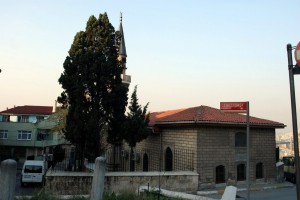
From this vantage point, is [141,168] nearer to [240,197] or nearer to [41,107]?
[240,197]

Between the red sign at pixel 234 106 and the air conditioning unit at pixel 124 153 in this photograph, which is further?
the air conditioning unit at pixel 124 153

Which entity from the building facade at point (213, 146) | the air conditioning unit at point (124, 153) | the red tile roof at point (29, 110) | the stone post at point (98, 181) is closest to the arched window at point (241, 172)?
the building facade at point (213, 146)

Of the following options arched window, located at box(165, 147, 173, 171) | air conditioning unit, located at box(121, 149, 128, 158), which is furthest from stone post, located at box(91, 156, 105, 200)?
air conditioning unit, located at box(121, 149, 128, 158)

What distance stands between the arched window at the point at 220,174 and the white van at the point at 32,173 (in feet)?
44.8

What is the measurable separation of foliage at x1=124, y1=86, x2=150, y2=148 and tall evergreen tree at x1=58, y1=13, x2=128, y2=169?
0.82 meters

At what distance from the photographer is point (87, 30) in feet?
62.7

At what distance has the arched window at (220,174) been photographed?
65.1ft

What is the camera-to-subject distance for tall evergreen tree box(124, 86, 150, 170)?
19375 mm

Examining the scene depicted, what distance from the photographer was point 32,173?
85.3ft

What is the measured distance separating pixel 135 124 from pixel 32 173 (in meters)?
11.4

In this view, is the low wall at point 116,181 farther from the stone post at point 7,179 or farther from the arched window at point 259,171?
the stone post at point 7,179

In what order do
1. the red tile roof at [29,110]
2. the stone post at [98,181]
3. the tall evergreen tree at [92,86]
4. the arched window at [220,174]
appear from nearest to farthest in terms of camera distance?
the stone post at [98,181] < the tall evergreen tree at [92,86] < the arched window at [220,174] < the red tile roof at [29,110]

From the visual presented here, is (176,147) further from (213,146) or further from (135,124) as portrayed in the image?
(135,124)

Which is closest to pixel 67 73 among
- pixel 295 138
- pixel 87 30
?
pixel 87 30
